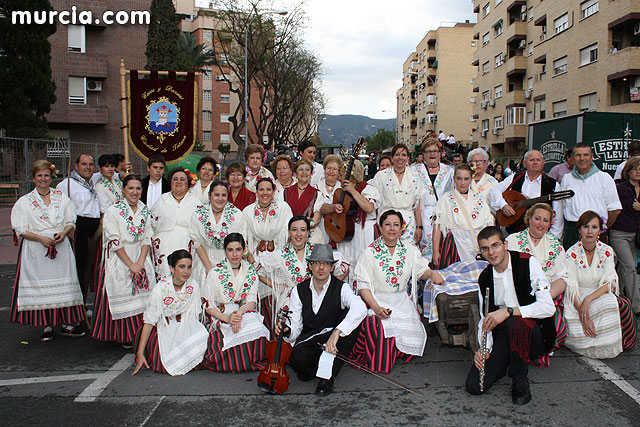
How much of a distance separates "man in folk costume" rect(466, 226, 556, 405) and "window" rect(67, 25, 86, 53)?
3043 cm

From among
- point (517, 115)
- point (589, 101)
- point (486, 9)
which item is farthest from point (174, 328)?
point (486, 9)

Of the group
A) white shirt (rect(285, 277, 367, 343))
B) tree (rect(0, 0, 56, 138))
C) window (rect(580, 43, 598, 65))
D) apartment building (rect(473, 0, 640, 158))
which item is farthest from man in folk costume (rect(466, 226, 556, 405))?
window (rect(580, 43, 598, 65))

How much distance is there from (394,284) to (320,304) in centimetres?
73

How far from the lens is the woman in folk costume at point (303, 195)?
5918 mm

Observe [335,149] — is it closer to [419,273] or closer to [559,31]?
[559,31]

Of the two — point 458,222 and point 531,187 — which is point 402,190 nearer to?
point 458,222

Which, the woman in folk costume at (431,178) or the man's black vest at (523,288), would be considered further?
the woman in folk costume at (431,178)

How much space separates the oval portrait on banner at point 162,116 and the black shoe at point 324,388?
5.45 meters

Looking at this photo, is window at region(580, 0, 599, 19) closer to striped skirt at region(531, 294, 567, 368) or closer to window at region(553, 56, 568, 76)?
window at region(553, 56, 568, 76)

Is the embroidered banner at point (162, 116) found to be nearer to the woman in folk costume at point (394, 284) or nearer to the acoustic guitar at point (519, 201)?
the woman in folk costume at point (394, 284)

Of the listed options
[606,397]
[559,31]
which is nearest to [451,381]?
[606,397]

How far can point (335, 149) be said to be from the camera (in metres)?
25.6

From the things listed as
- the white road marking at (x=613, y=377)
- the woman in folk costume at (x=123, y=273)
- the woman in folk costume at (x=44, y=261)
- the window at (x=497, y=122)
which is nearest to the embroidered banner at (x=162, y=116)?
the woman in folk costume at (x=44, y=261)

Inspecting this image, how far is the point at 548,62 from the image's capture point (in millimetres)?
29859
